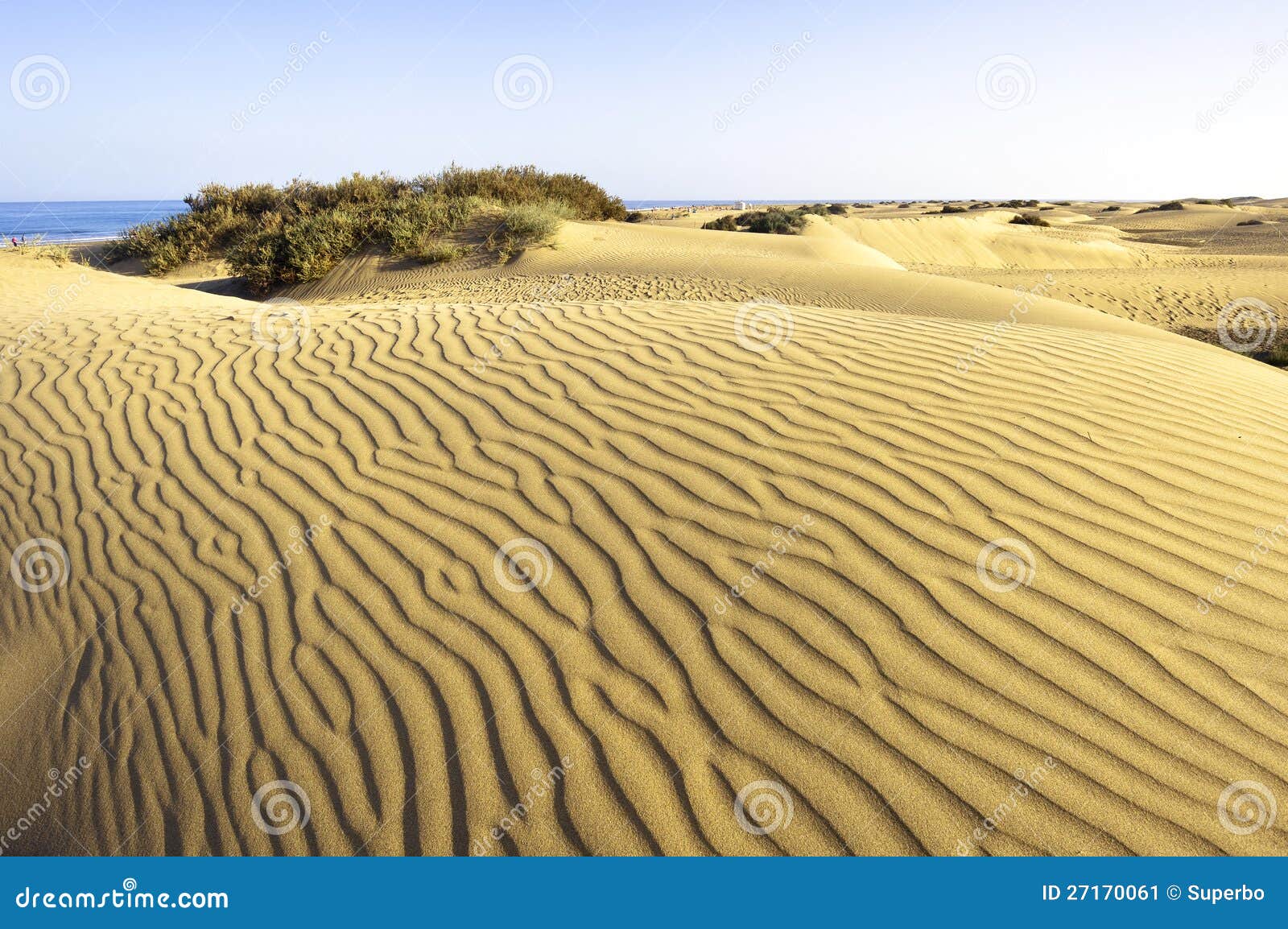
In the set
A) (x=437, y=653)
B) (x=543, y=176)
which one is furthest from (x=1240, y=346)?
(x=543, y=176)

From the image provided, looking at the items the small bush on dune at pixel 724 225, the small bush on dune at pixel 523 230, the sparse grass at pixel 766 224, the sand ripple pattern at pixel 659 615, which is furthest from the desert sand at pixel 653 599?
the small bush on dune at pixel 724 225

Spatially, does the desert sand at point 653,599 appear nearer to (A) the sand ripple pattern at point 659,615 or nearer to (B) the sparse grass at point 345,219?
(A) the sand ripple pattern at point 659,615

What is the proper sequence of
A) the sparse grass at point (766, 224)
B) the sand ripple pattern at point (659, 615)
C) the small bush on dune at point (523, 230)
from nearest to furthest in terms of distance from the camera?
the sand ripple pattern at point (659, 615) < the small bush on dune at point (523, 230) < the sparse grass at point (766, 224)

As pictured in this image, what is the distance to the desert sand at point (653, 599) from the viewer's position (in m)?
2.17

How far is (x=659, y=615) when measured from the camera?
8.96 feet

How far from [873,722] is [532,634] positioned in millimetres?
1264

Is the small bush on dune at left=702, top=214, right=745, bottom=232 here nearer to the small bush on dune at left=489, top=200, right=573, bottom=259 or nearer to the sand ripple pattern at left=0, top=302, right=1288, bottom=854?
the small bush on dune at left=489, top=200, right=573, bottom=259

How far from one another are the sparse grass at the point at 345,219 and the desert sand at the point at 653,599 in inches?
368

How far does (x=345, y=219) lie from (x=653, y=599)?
1427 cm

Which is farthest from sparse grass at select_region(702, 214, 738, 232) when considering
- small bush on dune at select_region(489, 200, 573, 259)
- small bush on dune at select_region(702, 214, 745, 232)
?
small bush on dune at select_region(489, 200, 573, 259)

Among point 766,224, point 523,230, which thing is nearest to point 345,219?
point 523,230

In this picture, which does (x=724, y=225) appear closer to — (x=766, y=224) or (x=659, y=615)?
(x=766, y=224)

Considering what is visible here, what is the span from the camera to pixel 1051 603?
104 inches
